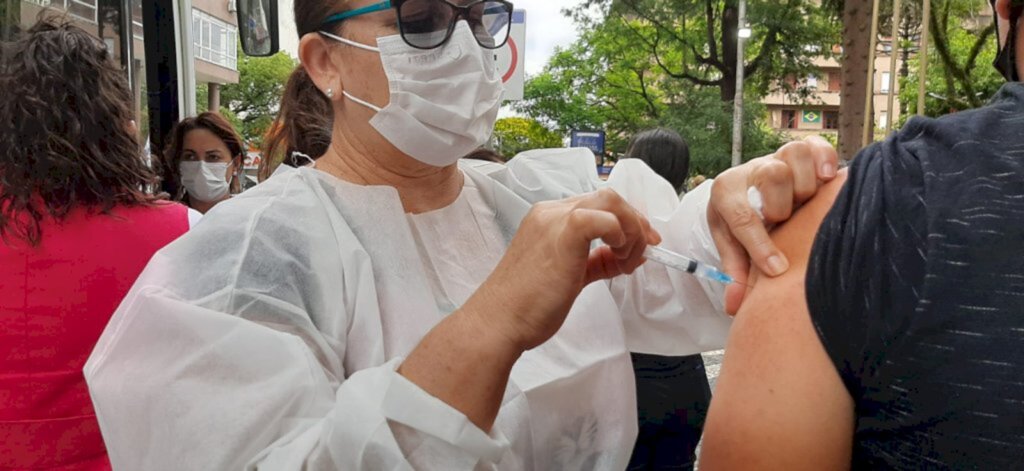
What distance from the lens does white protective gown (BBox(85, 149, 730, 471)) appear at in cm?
114

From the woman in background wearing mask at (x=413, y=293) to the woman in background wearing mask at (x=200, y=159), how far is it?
7.50 feet

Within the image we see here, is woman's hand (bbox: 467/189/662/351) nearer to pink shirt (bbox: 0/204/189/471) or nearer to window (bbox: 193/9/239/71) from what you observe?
pink shirt (bbox: 0/204/189/471)

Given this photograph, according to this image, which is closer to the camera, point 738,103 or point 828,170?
point 828,170

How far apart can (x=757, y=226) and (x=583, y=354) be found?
525 millimetres

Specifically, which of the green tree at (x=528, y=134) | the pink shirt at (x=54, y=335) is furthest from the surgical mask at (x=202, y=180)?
the green tree at (x=528, y=134)

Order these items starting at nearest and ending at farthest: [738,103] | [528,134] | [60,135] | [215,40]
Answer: [60,135] → [215,40] → [738,103] → [528,134]

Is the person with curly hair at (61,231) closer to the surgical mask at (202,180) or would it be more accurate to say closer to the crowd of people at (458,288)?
the crowd of people at (458,288)

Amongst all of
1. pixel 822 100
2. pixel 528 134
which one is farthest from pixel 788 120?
pixel 822 100

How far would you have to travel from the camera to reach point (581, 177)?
6.21 ft

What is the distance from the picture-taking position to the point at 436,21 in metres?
1.67

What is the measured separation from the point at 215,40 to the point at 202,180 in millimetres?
17217

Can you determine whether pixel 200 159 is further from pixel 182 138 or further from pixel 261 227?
pixel 261 227

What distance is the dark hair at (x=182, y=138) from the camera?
380 cm

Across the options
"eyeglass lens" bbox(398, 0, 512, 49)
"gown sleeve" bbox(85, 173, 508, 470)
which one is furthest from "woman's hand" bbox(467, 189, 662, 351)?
"eyeglass lens" bbox(398, 0, 512, 49)
